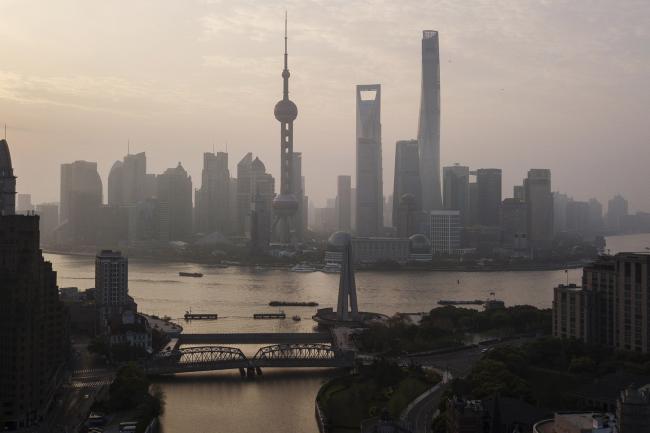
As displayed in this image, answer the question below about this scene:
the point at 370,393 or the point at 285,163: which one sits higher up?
the point at 285,163

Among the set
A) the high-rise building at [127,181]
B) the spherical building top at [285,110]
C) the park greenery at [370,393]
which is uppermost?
the spherical building top at [285,110]

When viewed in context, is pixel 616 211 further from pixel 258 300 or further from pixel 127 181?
pixel 258 300

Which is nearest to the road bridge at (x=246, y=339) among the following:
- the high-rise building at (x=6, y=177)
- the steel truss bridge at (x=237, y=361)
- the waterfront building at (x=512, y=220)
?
the steel truss bridge at (x=237, y=361)

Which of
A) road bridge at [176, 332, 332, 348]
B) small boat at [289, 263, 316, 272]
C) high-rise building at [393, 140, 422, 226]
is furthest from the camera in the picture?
high-rise building at [393, 140, 422, 226]

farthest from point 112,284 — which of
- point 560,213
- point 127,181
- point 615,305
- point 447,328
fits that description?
point 560,213

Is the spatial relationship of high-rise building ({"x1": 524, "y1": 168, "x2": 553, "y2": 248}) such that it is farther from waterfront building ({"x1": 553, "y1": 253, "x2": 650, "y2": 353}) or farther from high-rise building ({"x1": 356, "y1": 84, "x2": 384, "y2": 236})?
waterfront building ({"x1": 553, "y1": 253, "x2": 650, "y2": 353})

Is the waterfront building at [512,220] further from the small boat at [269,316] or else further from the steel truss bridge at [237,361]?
the steel truss bridge at [237,361]

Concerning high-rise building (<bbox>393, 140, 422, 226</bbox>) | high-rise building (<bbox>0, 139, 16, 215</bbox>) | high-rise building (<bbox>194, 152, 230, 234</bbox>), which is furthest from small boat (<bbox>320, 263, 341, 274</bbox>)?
high-rise building (<bbox>194, 152, 230, 234</bbox>)
